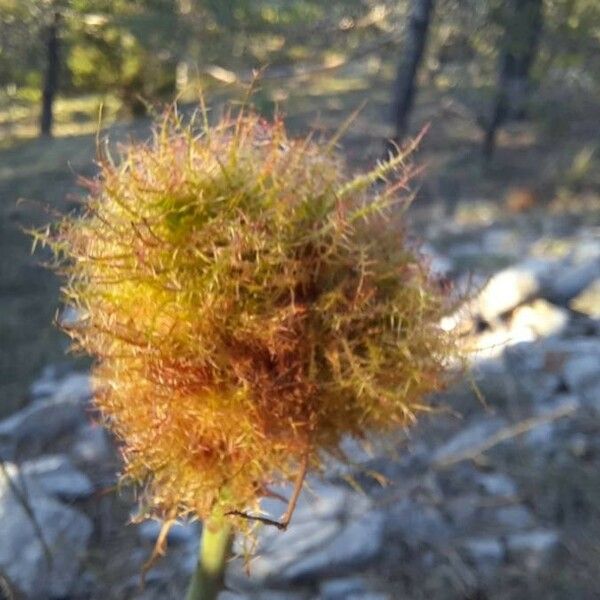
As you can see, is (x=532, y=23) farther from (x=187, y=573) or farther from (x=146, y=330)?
(x=146, y=330)

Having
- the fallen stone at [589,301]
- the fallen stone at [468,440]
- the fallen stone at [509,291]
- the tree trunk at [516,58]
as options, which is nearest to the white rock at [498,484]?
the fallen stone at [468,440]

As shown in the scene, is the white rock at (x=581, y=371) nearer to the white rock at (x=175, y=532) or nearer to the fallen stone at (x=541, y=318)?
the fallen stone at (x=541, y=318)

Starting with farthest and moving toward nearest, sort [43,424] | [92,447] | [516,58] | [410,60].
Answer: [516,58] < [410,60] < [43,424] < [92,447]

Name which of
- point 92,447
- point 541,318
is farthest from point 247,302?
point 541,318

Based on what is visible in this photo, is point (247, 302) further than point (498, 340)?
No

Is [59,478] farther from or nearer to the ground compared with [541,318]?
nearer to the ground

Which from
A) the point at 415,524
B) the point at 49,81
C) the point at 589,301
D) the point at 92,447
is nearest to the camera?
the point at 415,524

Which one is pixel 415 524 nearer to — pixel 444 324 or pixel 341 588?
pixel 341 588
